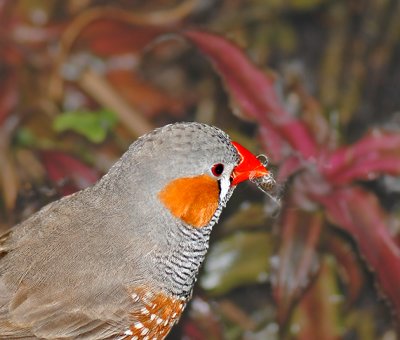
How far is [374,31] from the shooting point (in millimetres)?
3820

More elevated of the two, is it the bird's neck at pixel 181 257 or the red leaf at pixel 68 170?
the red leaf at pixel 68 170

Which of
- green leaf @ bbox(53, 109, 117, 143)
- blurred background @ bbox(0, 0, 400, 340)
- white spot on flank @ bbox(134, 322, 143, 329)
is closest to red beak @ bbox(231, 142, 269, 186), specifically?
blurred background @ bbox(0, 0, 400, 340)

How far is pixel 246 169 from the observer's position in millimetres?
2072

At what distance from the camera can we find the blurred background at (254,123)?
2609 millimetres

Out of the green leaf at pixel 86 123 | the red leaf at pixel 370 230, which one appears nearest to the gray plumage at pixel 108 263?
the red leaf at pixel 370 230

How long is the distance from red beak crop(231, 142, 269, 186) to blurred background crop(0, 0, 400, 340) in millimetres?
313

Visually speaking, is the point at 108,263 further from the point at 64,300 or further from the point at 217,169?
the point at 217,169

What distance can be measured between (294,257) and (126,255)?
664 mm

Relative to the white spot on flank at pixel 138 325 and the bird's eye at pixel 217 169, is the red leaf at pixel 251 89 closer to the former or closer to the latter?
the bird's eye at pixel 217 169

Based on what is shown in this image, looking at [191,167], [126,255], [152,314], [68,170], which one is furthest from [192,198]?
[68,170]

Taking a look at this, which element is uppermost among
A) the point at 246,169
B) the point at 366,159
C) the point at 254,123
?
the point at 254,123

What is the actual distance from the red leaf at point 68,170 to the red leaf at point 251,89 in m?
0.54

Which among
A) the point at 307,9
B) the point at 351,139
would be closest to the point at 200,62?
the point at 307,9

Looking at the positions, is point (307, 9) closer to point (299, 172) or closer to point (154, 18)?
point (154, 18)
